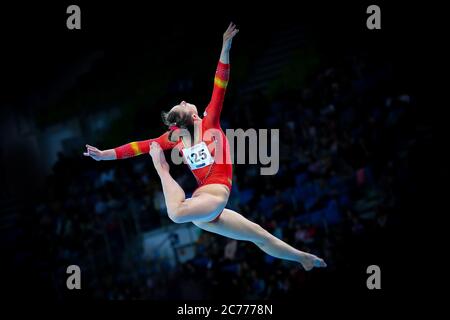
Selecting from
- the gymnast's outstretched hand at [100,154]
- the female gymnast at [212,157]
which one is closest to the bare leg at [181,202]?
the female gymnast at [212,157]

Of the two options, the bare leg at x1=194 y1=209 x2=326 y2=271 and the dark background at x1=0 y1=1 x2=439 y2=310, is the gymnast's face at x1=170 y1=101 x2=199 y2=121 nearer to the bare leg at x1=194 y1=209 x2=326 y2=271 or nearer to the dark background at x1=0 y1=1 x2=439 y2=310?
the bare leg at x1=194 y1=209 x2=326 y2=271

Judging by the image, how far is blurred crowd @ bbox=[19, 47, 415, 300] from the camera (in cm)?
802

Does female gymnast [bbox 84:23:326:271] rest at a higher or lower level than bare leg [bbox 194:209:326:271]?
higher

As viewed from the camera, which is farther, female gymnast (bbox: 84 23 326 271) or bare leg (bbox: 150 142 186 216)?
female gymnast (bbox: 84 23 326 271)

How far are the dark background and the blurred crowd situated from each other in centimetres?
3

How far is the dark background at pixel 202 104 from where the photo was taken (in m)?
7.72

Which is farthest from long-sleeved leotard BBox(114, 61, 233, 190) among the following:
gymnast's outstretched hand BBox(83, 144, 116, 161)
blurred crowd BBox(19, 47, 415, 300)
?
blurred crowd BBox(19, 47, 415, 300)

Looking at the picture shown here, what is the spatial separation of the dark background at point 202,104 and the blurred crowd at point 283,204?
0.03 m

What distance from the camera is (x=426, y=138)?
775 centimetres

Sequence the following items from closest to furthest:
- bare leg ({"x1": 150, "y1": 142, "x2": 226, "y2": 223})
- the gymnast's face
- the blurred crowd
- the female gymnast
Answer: bare leg ({"x1": 150, "y1": 142, "x2": 226, "y2": 223}), the female gymnast, the gymnast's face, the blurred crowd

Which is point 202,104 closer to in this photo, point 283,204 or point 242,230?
point 283,204

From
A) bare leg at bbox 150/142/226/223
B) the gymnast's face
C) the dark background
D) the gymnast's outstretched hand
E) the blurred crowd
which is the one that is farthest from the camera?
the blurred crowd

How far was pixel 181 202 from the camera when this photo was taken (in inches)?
178

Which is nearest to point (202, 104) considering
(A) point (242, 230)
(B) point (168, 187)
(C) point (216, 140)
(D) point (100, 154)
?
(D) point (100, 154)
